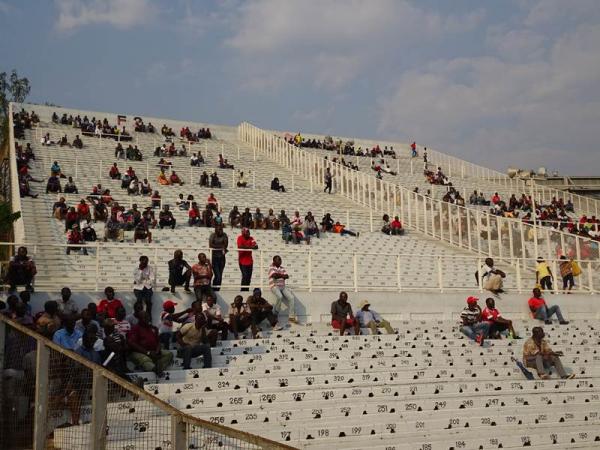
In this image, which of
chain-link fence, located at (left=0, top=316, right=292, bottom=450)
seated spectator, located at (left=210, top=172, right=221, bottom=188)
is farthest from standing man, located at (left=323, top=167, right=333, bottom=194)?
chain-link fence, located at (left=0, top=316, right=292, bottom=450)

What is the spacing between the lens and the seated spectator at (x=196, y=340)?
1017 centimetres

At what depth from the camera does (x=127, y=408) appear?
5375mm

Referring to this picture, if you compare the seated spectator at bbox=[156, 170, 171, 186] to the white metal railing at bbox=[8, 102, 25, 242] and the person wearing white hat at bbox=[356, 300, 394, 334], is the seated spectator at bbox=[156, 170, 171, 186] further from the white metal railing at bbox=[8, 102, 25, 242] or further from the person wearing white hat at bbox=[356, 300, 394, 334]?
the person wearing white hat at bbox=[356, 300, 394, 334]

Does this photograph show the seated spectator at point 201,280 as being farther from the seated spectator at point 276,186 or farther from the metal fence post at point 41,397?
the seated spectator at point 276,186

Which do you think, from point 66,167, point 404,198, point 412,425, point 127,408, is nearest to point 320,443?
point 412,425

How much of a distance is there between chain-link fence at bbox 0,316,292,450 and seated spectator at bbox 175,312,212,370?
3271 mm

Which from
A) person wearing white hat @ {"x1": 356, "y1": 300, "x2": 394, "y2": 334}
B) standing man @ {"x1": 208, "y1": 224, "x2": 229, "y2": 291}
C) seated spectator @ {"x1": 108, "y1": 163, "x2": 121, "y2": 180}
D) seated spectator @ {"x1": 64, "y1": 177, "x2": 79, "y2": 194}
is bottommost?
person wearing white hat @ {"x1": 356, "y1": 300, "x2": 394, "y2": 334}

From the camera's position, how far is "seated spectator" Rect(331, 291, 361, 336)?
41.7 ft

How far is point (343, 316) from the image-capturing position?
12.8 metres

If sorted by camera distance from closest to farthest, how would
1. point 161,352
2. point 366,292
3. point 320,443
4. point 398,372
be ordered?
point 320,443 < point 161,352 < point 398,372 < point 366,292

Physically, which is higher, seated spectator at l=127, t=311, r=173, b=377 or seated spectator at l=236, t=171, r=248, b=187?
seated spectator at l=236, t=171, r=248, b=187

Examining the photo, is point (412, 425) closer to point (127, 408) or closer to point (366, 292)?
point (127, 408)

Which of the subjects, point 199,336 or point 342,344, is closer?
point 199,336

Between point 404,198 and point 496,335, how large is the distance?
12299 millimetres
